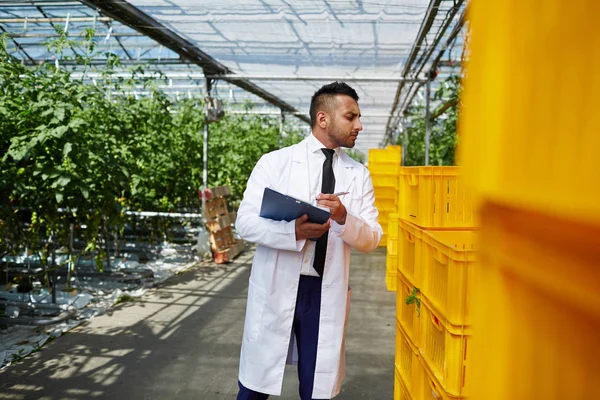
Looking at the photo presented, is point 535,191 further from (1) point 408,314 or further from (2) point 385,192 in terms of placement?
(2) point 385,192

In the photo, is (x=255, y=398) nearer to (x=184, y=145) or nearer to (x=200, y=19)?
(x=200, y=19)

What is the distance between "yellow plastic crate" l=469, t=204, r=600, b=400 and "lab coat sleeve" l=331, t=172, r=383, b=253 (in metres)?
2.02

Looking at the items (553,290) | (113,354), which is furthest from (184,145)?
(553,290)

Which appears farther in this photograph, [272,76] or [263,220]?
[272,76]

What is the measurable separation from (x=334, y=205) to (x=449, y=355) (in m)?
0.77

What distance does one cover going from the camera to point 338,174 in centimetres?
275

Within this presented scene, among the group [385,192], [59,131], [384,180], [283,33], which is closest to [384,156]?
[384,180]

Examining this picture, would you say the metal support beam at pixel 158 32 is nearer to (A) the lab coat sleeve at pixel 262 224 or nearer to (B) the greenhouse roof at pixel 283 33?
(B) the greenhouse roof at pixel 283 33

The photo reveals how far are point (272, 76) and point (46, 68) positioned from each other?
4.31 meters

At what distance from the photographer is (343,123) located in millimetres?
2719

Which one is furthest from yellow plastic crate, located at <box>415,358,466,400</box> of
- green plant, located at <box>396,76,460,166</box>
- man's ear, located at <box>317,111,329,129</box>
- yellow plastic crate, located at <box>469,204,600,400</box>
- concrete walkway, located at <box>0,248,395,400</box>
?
green plant, located at <box>396,76,460,166</box>

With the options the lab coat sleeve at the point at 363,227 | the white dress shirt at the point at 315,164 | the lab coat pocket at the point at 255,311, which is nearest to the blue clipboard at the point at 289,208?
the lab coat sleeve at the point at 363,227

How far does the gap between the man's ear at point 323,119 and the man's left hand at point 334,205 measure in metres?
0.45

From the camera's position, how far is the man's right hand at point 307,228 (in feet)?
8.06
